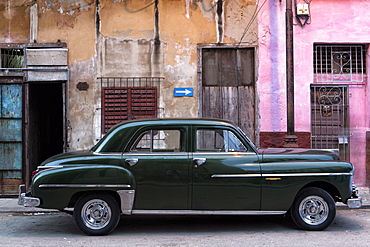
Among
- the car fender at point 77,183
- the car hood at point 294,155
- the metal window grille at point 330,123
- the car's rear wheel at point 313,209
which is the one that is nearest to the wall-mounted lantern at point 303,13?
the metal window grille at point 330,123

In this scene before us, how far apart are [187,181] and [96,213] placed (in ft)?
4.57

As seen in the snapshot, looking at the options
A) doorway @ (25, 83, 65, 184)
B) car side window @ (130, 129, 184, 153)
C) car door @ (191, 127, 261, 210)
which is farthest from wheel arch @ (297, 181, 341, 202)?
doorway @ (25, 83, 65, 184)

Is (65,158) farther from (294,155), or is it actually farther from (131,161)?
(294,155)

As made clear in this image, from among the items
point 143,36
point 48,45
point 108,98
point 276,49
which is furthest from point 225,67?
point 48,45

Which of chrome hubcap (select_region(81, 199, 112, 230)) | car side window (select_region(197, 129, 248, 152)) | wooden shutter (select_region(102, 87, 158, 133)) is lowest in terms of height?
chrome hubcap (select_region(81, 199, 112, 230))

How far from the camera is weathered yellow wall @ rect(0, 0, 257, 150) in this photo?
1078cm

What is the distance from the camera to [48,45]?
1075 cm

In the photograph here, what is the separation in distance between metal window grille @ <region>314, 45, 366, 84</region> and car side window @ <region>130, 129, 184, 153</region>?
5.52 metres

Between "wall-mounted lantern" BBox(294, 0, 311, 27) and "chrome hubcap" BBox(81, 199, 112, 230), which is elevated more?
"wall-mounted lantern" BBox(294, 0, 311, 27)

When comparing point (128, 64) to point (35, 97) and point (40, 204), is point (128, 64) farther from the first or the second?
point (40, 204)

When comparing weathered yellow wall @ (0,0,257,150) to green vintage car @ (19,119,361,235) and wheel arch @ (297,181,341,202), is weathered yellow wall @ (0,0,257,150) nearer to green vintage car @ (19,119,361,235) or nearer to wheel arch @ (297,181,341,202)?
green vintage car @ (19,119,361,235)

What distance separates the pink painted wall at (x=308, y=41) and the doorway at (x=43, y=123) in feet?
16.5

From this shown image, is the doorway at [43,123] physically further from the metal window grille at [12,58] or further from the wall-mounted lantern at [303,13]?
the wall-mounted lantern at [303,13]

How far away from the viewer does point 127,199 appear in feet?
21.1
